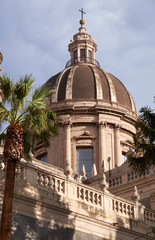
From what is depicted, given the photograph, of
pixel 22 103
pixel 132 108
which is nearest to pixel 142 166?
pixel 22 103

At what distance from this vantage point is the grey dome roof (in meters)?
53.0

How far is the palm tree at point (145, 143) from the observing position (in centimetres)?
2203

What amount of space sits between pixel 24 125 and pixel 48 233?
16.1 feet

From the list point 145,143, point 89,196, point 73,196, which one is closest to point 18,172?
point 73,196

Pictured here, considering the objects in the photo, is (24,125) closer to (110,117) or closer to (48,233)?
(48,233)

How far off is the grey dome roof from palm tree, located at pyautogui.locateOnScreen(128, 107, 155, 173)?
29.7m

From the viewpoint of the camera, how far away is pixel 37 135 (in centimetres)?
1925

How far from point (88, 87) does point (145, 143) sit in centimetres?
3098

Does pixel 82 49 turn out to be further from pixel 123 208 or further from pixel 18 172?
pixel 18 172

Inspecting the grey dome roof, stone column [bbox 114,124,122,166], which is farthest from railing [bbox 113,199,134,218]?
the grey dome roof

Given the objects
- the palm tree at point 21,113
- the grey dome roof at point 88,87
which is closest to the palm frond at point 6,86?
the palm tree at point 21,113

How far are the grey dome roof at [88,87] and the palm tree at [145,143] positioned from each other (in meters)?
29.7

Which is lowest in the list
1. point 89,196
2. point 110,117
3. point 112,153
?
point 89,196

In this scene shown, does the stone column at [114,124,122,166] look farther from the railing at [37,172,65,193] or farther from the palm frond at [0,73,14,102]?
the palm frond at [0,73,14,102]
